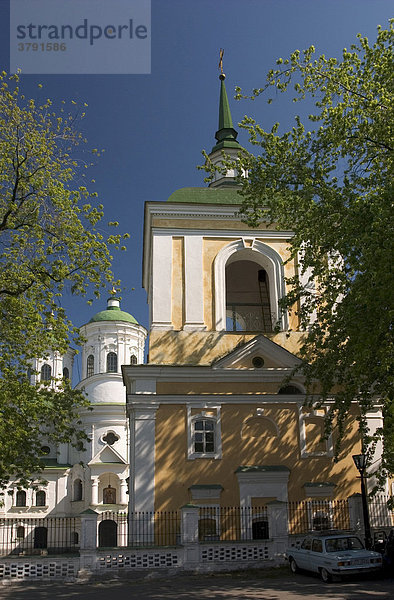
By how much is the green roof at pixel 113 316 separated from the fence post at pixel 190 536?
3493 cm

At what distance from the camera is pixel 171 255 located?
21.6 meters

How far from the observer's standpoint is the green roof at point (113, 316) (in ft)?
164

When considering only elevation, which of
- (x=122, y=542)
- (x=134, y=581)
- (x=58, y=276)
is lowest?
(x=122, y=542)

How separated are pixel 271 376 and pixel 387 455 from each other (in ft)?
20.5

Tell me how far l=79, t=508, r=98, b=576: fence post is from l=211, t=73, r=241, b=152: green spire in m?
19.3

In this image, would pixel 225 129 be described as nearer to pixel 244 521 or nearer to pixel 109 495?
pixel 244 521

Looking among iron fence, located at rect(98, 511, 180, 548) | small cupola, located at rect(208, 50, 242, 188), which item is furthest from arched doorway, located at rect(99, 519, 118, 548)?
small cupola, located at rect(208, 50, 242, 188)

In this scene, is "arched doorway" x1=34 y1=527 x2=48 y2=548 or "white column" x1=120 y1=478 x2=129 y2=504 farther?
"white column" x1=120 y1=478 x2=129 y2=504

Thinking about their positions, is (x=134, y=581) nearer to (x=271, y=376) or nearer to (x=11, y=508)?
(x=271, y=376)

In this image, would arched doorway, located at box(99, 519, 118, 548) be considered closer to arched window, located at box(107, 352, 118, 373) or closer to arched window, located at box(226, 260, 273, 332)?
arched window, located at box(107, 352, 118, 373)

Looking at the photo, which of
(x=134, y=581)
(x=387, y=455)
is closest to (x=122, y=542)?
(x=134, y=581)

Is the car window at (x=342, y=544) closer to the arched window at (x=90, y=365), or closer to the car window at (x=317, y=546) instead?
the car window at (x=317, y=546)

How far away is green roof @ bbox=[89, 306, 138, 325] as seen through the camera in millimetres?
49969

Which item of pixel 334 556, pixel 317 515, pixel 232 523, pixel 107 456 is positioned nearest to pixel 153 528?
pixel 232 523
